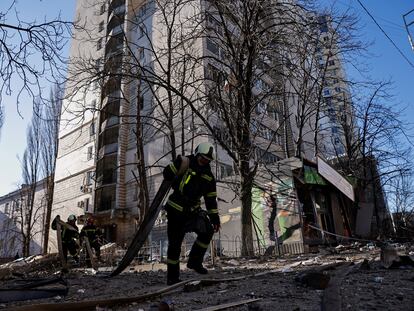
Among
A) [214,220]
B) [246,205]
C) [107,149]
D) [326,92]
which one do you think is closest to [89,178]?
[107,149]

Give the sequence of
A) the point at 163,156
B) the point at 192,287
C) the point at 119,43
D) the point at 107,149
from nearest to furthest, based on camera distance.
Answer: the point at 192,287
the point at 163,156
the point at 119,43
the point at 107,149

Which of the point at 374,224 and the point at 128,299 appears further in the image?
the point at 374,224

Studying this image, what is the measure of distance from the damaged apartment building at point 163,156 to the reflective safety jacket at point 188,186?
19.0ft

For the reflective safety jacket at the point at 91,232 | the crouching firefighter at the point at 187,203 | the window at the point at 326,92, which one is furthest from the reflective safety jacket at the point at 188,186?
the window at the point at 326,92

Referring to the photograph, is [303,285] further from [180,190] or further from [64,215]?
[64,215]

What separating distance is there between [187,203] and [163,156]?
27.5 ft

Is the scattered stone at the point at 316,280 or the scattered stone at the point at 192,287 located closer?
the scattered stone at the point at 316,280

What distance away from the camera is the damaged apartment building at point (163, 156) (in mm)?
11875

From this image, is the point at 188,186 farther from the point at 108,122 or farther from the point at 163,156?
the point at 108,122

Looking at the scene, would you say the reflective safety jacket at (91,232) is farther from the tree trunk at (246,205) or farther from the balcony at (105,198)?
the balcony at (105,198)

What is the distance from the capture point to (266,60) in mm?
11805

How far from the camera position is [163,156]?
13008 millimetres

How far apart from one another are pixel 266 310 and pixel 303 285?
120 centimetres

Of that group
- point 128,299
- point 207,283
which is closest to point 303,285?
point 207,283
